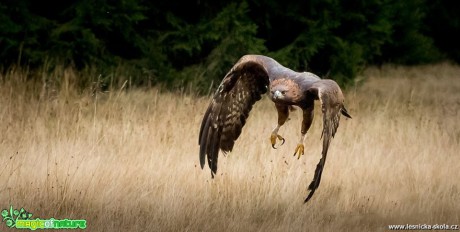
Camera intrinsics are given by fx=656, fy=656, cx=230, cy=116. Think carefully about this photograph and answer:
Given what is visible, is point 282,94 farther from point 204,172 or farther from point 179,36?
point 179,36

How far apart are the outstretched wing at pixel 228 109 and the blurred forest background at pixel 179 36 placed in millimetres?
4732

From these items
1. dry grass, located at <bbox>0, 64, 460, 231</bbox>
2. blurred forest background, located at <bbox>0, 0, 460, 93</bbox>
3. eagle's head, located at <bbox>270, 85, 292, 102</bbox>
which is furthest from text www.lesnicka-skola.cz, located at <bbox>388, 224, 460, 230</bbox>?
blurred forest background, located at <bbox>0, 0, 460, 93</bbox>

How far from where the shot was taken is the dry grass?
4652 mm

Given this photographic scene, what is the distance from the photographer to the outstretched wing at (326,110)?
3504 millimetres

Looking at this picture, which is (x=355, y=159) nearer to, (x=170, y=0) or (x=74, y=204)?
(x=74, y=204)

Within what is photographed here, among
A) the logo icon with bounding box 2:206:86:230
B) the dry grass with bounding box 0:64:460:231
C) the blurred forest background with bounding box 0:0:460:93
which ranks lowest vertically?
the logo icon with bounding box 2:206:86:230

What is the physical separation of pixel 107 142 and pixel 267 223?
7.78 feet

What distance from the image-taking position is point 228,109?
4.68 m

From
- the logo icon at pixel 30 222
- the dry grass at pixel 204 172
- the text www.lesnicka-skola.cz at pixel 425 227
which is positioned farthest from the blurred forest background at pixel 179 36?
the text www.lesnicka-skola.cz at pixel 425 227

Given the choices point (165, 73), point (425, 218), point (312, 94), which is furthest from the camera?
point (165, 73)

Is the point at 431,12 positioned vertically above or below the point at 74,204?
above

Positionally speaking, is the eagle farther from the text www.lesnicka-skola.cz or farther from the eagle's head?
the text www.lesnicka-skola.cz

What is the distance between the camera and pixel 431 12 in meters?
21.9

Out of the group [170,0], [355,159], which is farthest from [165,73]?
[355,159]
